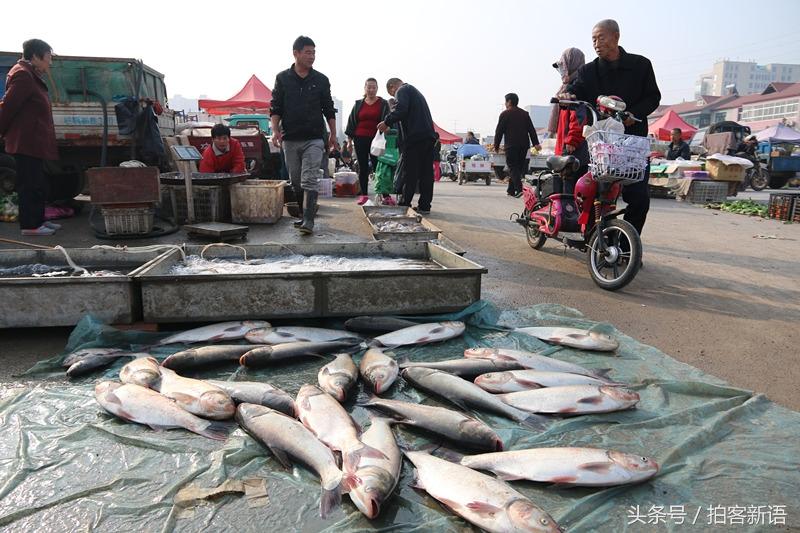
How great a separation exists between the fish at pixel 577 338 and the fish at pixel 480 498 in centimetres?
170

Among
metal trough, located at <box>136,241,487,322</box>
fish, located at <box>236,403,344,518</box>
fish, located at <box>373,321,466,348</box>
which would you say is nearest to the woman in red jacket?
metal trough, located at <box>136,241,487,322</box>

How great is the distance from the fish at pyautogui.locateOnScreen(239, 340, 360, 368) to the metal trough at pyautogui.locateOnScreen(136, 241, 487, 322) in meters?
0.47

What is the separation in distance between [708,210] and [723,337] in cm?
1022

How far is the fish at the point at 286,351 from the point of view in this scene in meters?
3.07

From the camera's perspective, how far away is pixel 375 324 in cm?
363

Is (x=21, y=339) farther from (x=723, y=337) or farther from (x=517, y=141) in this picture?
(x=517, y=141)

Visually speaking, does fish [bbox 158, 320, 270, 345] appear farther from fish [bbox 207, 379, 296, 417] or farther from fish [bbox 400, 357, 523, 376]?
fish [bbox 400, 357, 523, 376]

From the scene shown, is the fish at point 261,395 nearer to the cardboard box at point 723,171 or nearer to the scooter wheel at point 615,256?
the scooter wheel at point 615,256

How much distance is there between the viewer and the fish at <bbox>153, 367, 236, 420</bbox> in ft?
8.34

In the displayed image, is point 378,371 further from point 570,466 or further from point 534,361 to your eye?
point 570,466

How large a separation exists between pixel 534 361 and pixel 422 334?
0.76 metres

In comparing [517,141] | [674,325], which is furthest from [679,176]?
[674,325]

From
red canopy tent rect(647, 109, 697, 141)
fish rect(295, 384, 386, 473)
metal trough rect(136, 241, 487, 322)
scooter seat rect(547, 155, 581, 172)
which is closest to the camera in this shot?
fish rect(295, 384, 386, 473)

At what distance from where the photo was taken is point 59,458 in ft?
7.16
